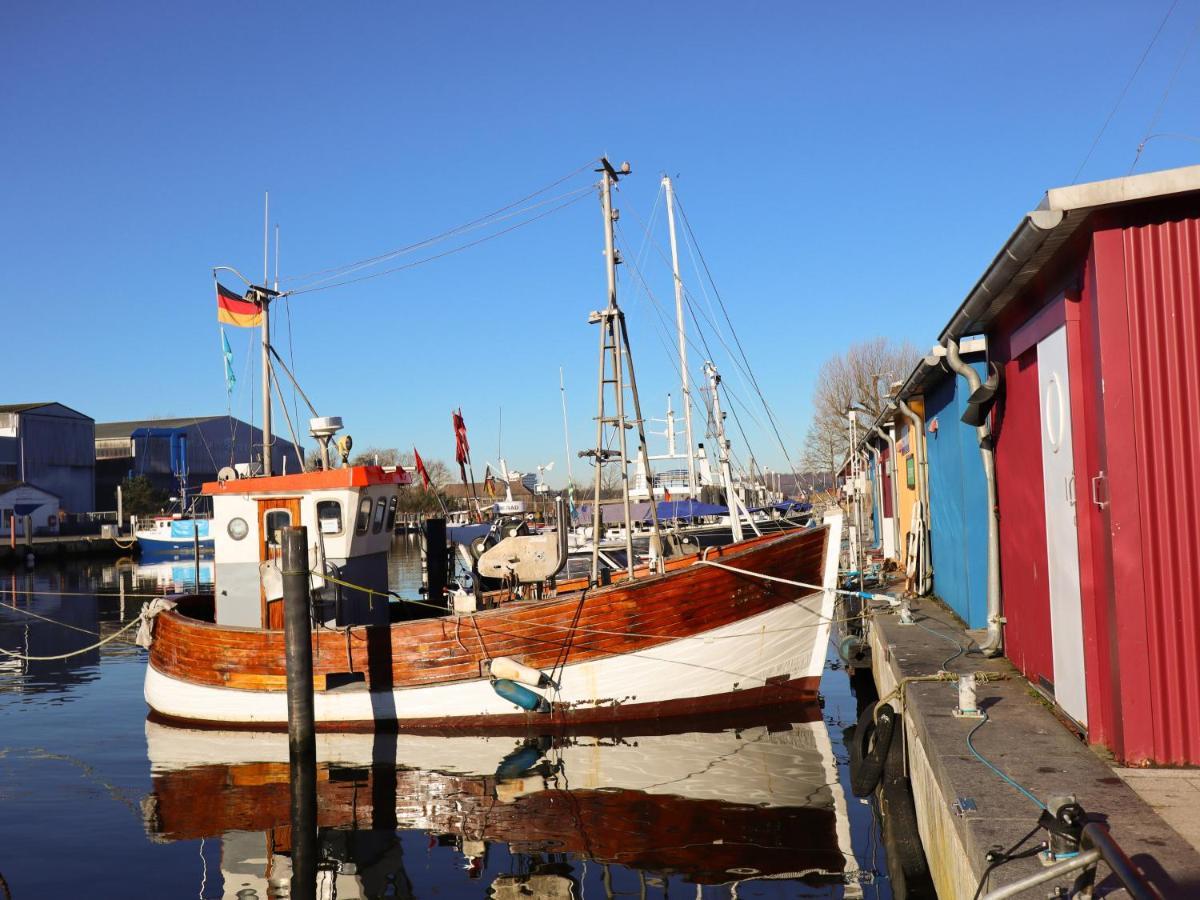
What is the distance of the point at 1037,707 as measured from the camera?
7.67 m

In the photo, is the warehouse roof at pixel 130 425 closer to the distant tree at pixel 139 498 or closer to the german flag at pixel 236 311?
the distant tree at pixel 139 498

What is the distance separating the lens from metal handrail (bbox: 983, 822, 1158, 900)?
10.6 feet

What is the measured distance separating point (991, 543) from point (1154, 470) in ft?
12.8

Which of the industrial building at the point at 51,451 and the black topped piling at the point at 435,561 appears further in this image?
the industrial building at the point at 51,451

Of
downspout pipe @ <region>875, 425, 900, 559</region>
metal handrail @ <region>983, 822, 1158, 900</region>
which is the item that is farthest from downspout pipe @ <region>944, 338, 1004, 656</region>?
downspout pipe @ <region>875, 425, 900, 559</region>

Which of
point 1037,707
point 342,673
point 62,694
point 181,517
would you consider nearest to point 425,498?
point 181,517

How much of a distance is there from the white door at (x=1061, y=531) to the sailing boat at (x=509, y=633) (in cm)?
461

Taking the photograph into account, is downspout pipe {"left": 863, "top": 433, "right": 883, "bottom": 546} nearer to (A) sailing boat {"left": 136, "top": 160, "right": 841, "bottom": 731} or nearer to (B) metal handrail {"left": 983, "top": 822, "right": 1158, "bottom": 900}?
(A) sailing boat {"left": 136, "top": 160, "right": 841, "bottom": 731}

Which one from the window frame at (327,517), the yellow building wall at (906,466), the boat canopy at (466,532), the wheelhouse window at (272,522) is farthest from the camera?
the boat canopy at (466,532)

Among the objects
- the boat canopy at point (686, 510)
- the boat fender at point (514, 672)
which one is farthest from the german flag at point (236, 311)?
the boat canopy at point (686, 510)

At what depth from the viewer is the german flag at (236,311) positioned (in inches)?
588

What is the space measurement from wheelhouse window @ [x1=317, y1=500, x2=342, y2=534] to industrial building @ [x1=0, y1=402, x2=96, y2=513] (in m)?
56.5

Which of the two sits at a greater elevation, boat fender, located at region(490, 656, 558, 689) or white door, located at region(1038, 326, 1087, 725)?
white door, located at region(1038, 326, 1087, 725)

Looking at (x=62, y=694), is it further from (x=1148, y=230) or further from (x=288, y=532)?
(x=1148, y=230)
